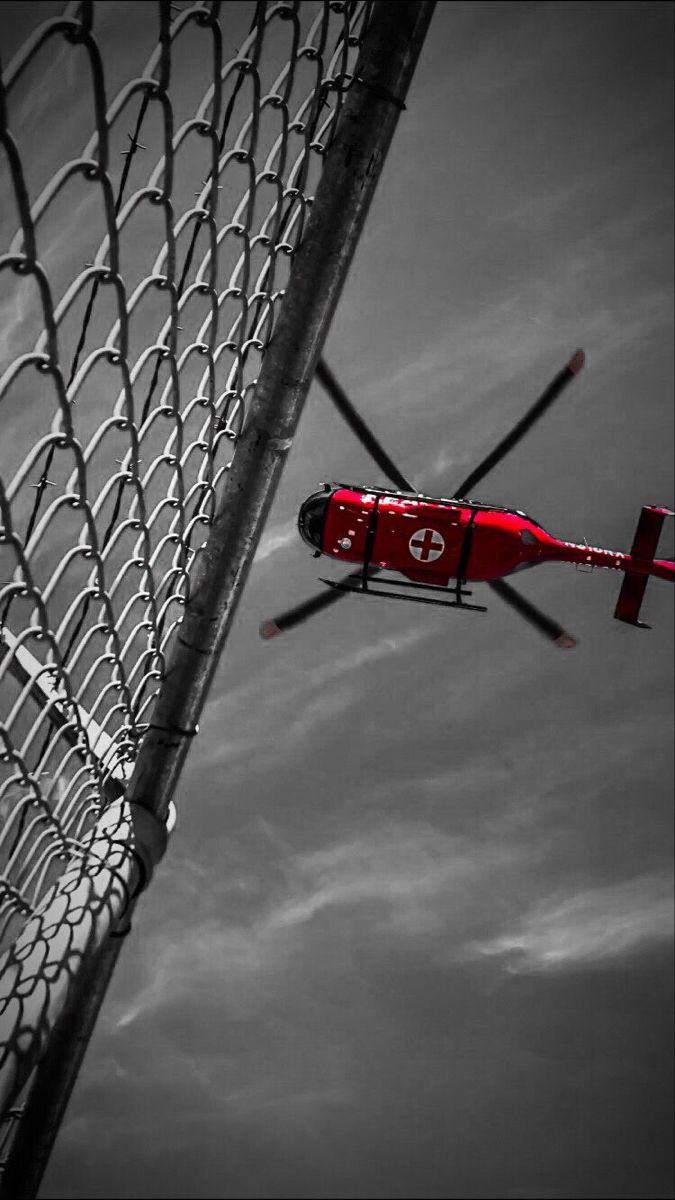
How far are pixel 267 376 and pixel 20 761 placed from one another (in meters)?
1.12

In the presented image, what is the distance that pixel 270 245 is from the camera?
8.49ft

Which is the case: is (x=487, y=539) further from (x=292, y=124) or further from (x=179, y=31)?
(x=179, y=31)

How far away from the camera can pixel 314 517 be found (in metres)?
8.72

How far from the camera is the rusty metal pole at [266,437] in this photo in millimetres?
2184

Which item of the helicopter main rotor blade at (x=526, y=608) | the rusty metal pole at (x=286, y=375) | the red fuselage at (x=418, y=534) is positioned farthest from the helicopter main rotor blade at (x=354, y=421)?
the rusty metal pole at (x=286, y=375)

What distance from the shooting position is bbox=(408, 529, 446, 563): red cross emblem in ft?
27.5

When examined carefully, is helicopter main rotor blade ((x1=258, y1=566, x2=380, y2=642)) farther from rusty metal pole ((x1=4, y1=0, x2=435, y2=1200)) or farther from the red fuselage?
rusty metal pole ((x1=4, y1=0, x2=435, y2=1200))

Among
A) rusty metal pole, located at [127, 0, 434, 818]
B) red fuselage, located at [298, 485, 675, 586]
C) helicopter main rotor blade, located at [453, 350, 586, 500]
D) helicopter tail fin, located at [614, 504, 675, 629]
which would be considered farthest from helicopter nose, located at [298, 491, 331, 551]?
rusty metal pole, located at [127, 0, 434, 818]

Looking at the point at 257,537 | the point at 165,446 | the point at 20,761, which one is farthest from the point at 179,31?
the point at 20,761

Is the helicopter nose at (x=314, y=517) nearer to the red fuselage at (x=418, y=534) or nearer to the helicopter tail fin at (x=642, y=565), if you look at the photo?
the red fuselage at (x=418, y=534)

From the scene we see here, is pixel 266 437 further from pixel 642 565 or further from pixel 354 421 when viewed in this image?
pixel 642 565

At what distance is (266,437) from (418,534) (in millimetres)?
6063

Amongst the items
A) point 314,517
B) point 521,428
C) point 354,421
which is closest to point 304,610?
point 314,517

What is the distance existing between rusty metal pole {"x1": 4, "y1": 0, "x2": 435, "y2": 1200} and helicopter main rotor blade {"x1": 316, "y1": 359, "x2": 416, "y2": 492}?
5.89 meters
